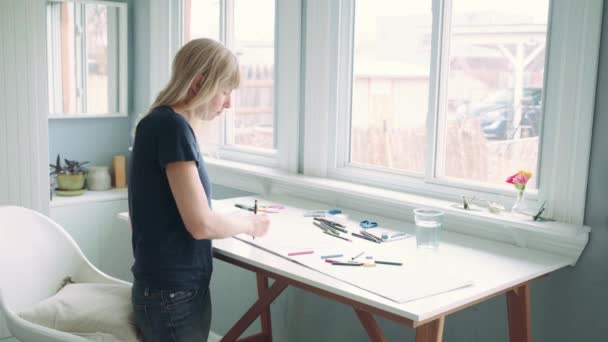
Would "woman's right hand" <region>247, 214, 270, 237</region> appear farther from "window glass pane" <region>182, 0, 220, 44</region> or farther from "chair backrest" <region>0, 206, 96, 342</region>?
"window glass pane" <region>182, 0, 220, 44</region>

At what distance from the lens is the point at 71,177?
3.84 m

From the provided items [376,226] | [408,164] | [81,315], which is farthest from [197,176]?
[408,164]

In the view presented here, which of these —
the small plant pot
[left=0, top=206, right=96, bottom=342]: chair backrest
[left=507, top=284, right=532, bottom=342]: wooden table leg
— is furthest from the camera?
the small plant pot

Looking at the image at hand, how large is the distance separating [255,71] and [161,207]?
63.2 inches

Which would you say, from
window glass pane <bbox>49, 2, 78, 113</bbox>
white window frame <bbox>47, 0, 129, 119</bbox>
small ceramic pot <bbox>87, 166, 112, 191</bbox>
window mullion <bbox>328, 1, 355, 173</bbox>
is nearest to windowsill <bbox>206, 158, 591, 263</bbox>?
window mullion <bbox>328, 1, 355, 173</bbox>

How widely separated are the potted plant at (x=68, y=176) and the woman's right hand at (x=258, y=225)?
1.89 metres

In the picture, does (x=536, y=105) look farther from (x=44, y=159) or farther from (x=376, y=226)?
(x=44, y=159)

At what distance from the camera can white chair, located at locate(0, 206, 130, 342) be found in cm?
228

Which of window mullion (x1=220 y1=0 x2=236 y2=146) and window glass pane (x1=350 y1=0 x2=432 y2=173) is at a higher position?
window mullion (x1=220 y1=0 x2=236 y2=146)

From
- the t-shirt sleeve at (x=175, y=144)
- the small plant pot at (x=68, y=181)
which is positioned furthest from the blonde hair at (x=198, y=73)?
the small plant pot at (x=68, y=181)

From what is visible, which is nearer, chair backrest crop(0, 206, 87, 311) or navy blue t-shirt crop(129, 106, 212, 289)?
navy blue t-shirt crop(129, 106, 212, 289)

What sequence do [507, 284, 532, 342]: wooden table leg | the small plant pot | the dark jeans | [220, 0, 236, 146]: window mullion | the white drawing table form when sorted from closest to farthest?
the white drawing table < the dark jeans < [507, 284, 532, 342]: wooden table leg < [220, 0, 236, 146]: window mullion < the small plant pot

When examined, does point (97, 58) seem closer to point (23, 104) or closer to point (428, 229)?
point (23, 104)

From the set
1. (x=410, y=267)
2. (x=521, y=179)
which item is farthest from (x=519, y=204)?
(x=410, y=267)
